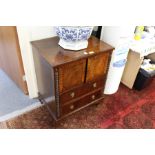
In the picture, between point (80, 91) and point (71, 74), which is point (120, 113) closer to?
point (80, 91)

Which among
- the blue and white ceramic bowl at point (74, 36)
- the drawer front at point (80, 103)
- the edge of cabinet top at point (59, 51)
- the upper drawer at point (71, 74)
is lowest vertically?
the drawer front at point (80, 103)

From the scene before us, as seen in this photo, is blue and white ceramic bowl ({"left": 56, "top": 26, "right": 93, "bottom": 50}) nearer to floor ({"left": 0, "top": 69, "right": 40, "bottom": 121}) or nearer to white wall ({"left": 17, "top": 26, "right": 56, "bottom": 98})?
white wall ({"left": 17, "top": 26, "right": 56, "bottom": 98})

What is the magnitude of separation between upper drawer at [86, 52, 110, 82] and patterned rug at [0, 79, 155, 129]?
1.51 ft

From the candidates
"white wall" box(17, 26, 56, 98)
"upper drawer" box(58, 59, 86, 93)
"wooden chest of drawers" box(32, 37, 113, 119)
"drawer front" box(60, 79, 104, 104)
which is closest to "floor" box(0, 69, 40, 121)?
"white wall" box(17, 26, 56, 98)

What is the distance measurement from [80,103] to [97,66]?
41 centimetres

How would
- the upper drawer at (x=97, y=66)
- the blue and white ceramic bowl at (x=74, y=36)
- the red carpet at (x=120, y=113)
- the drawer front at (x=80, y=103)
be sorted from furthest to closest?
1. the red carpet at (x=120, y=113)
2. the drawer front at (x=80, y=103)
3. the upper drawer at (x=97, y=66)
4. the blue and white ceramic bowl at (x=74, y=36)

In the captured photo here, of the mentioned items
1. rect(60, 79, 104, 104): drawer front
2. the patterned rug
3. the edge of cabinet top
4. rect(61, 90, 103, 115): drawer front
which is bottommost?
the patterned rug

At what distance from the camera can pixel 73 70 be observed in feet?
4.03

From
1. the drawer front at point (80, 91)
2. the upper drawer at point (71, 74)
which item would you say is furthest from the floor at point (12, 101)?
the upper drawer at point (71, 74)

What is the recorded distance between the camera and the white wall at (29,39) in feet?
4.40

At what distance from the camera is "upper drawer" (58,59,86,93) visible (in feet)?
3.85

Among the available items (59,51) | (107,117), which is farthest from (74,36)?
(107,117)

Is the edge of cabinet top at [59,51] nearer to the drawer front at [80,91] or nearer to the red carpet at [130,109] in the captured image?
the drawer front at [80,91]
